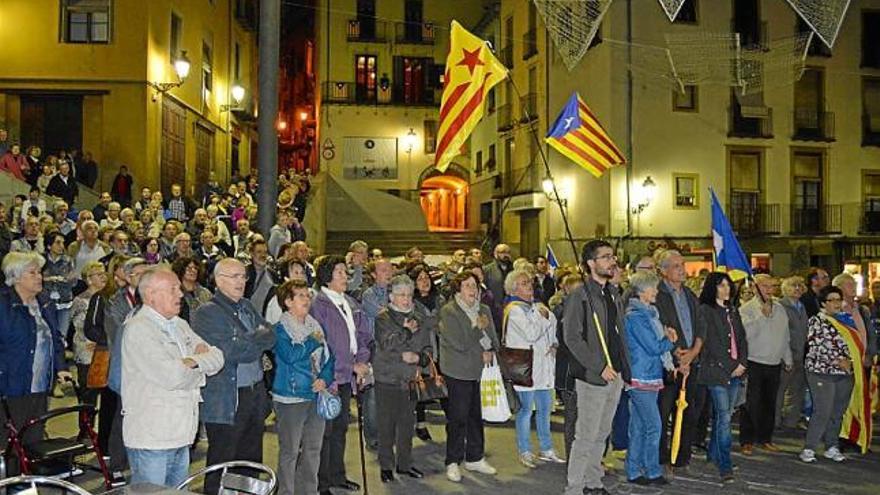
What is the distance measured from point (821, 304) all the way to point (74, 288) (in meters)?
9.48

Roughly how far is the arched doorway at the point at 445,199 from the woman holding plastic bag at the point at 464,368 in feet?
112

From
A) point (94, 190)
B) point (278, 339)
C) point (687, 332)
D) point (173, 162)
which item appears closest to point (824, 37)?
point (687, 332)

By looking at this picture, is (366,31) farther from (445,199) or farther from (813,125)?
(813,125)

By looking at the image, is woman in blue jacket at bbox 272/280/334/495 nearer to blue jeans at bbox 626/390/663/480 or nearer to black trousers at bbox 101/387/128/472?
black trousers at bbox 101/387/128/472

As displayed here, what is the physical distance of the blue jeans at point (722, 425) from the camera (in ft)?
26.4

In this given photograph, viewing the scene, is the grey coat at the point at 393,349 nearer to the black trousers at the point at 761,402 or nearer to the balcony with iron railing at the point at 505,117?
the black trousers at the point at 761,402

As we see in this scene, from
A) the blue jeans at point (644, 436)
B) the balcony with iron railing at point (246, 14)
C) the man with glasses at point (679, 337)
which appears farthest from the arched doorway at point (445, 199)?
the blue jeans at point (644, 436)

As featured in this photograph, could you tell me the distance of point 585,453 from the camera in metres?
7.38

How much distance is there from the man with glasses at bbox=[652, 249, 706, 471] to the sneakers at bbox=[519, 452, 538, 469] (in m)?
1.24

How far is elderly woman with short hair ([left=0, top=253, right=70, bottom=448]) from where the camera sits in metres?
6.61

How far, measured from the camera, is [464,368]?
8.11 meters

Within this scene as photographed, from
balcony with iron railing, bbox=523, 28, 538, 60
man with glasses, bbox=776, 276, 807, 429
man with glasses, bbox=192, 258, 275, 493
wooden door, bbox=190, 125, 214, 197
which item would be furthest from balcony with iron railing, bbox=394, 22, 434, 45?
man with glasses, bbox=192, 258, 275, 493

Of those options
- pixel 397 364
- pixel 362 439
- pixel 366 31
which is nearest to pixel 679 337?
pixel 397 364

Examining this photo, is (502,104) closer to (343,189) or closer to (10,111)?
(343,189)
